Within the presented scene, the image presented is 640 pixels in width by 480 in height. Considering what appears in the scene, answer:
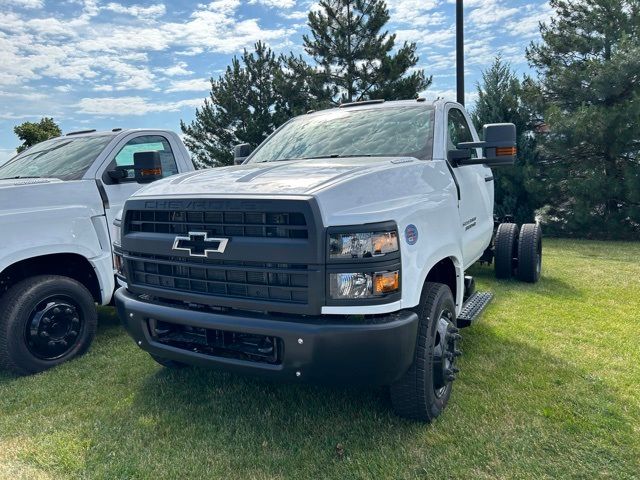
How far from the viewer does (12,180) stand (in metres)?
4.61

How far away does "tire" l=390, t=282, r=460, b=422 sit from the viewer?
275 centimetres

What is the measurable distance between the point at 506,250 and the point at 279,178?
4756mm

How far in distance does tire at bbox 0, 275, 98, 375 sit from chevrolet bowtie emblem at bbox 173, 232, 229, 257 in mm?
1996

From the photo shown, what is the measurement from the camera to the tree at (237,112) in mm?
21094

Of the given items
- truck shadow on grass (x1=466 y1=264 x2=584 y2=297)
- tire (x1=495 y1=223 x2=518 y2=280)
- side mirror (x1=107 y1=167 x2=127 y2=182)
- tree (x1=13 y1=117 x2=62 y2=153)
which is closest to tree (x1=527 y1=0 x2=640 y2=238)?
truck shadow on grass (x1=466 y1=264 x2=584 y2=297)

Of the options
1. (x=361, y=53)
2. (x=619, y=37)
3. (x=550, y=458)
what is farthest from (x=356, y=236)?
(x=361, y=53)

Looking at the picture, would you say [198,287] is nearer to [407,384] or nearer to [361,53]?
[407,384]

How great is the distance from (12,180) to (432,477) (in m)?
4.41

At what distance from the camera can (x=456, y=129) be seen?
439 centimetres

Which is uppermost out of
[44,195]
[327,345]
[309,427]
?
[44,195]

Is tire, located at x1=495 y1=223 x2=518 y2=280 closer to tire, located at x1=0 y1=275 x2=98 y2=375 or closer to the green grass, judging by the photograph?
the green grass

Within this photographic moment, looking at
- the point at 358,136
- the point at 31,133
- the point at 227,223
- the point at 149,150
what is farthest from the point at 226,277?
the point at 31,133

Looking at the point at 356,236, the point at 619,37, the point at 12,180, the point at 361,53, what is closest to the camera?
the point at 356,236

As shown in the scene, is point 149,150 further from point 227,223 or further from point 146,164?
point 227,223
